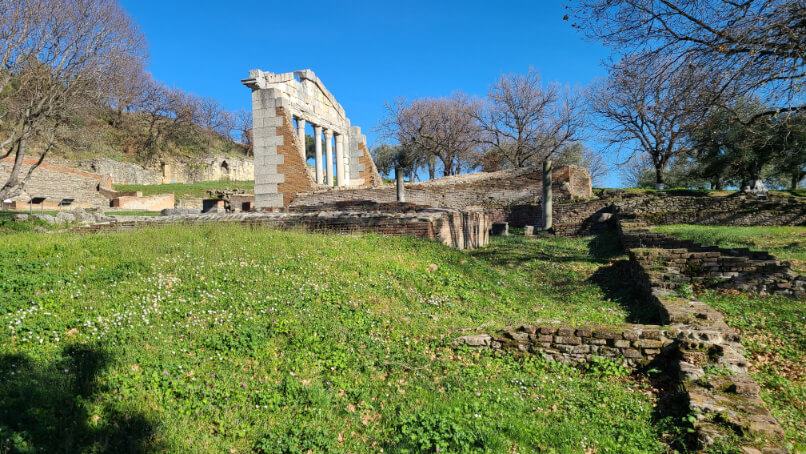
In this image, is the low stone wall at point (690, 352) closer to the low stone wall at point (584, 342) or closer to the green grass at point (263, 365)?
the low stone wall at point (584, 342)

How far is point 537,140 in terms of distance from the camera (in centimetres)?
3388

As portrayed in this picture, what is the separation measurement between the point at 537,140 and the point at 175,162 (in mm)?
35843

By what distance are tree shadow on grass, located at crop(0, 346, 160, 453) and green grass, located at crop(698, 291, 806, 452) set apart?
4.52 metres

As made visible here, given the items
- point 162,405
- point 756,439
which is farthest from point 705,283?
point 162,405

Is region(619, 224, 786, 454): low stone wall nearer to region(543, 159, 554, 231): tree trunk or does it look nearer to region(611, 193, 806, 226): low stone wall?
region(611, 193, 806, 226): low stone wall

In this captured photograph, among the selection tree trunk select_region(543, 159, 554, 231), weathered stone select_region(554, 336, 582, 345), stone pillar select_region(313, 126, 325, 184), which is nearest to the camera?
weathered stone select_region(554, 336, 582, 345)

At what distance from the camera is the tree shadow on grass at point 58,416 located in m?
2.50

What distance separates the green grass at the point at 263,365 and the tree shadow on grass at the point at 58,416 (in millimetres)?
10

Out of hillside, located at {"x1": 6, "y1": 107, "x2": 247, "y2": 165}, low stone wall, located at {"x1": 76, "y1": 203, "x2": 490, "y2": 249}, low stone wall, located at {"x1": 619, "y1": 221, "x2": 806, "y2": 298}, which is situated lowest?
low stone wall, located at {"x1": 619, "y1": 221, "x2": 806, "y2": 298}

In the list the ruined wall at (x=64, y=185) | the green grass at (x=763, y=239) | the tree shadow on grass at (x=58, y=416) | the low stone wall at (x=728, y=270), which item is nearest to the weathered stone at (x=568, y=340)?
the low stone wall at (x=728, y=270)

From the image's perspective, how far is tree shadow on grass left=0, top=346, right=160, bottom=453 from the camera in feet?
8.21

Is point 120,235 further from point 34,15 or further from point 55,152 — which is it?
point 55,152

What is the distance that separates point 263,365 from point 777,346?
18.3 ft

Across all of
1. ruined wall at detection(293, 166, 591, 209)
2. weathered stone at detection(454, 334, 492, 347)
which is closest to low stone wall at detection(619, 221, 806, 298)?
weathered stone at detection(454, 334, 492, 347)
